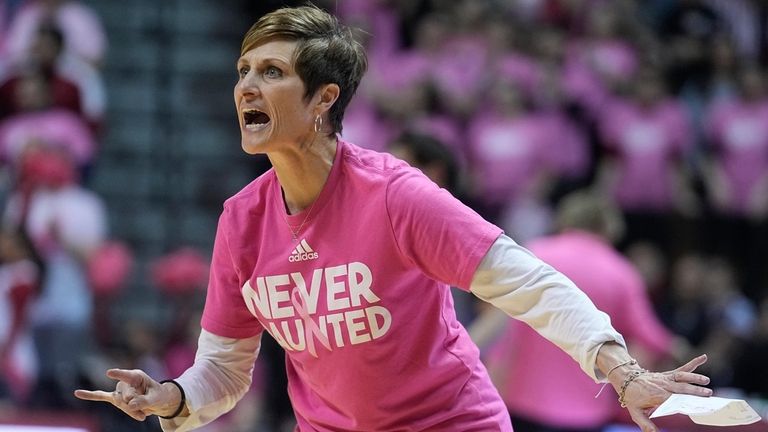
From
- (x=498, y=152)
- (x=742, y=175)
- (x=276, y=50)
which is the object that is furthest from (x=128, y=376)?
(x=742, y=175)

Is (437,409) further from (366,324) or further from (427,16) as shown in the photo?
(427,16)

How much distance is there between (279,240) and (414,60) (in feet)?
22.2

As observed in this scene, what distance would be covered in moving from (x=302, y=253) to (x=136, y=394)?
560mm

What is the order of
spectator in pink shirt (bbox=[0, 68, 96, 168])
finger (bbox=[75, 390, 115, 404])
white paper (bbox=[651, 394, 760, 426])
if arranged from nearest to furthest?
1. white paper (bbox=[651, 394, 760, 426])
2. finger (bbox=[75, 390, 115, 404])
3. spectator in pink shirt (bbox=[0, 68, 96, 168])

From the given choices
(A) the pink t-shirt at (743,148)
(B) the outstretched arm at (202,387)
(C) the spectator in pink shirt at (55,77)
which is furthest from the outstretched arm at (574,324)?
(A) the pink t-shirt at (743,148)

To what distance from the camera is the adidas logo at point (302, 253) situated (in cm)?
344

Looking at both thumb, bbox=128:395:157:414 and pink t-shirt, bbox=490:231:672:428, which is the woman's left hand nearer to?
thumb, bbox=128:395:157:414

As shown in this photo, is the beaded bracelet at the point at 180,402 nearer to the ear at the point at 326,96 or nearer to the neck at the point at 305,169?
the neck at the point at 305,169

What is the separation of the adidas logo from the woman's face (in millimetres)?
257

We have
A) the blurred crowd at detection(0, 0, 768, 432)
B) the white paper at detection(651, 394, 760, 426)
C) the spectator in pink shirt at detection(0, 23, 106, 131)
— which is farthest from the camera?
the spectator in pink shirt at detection(0, 23, 106, 131)

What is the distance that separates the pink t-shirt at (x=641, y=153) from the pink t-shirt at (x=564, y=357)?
398 cm

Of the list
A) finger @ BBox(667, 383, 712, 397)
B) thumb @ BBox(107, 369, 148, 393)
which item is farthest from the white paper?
thumb @ BBox(107, 369, 148, 393)

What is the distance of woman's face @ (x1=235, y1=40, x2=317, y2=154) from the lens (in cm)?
342

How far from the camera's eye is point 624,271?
633 cm
